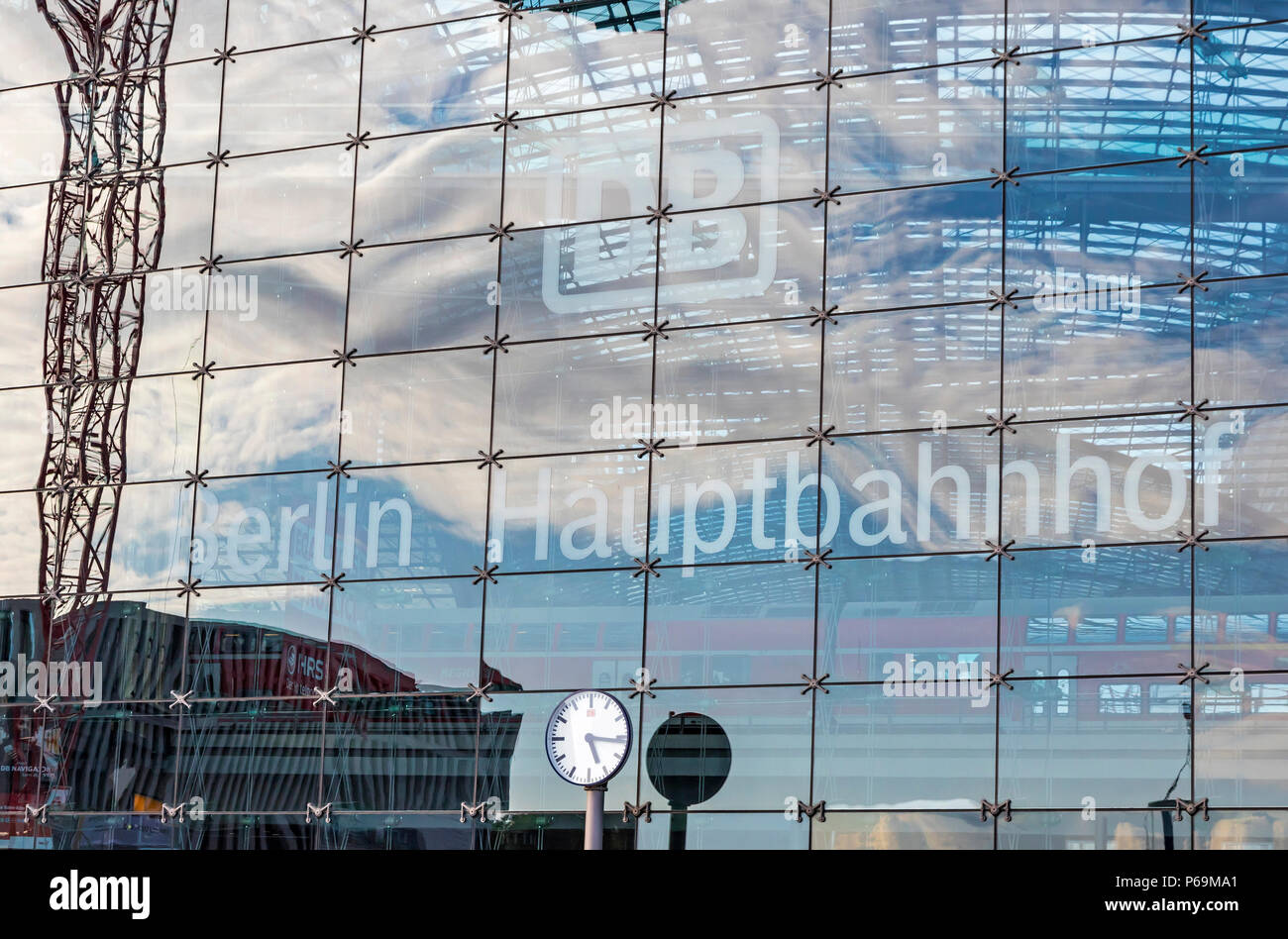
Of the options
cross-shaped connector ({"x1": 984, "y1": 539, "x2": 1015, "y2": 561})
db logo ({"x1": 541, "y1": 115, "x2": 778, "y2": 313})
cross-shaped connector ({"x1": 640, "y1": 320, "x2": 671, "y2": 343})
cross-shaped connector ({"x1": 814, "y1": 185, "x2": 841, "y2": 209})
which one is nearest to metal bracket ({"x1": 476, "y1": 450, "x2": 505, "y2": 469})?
db logo ({"x1": 541, "y1": 115, "x2": 778, "y2": 313})

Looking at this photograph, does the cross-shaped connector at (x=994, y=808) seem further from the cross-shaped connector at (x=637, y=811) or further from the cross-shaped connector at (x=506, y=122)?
the cross-shaped connector at (x=506, y=122)

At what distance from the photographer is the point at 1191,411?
17031 millimetres

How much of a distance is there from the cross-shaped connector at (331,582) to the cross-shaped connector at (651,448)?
4.15 meters

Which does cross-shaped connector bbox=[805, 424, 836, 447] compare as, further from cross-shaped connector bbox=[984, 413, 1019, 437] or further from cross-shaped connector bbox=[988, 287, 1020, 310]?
cross-shaped connector bbox=[988, 287, 1020, 310]

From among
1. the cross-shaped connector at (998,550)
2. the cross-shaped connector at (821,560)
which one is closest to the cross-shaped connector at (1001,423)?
the cross-shaped connector at (998,550)

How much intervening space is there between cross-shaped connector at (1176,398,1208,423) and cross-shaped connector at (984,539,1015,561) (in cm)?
223

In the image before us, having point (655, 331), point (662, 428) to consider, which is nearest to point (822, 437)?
point (662, 428)

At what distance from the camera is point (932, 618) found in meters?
Result: 17.4

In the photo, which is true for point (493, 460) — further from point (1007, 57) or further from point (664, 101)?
point (1007, 57)

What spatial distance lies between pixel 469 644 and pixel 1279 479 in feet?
30.5

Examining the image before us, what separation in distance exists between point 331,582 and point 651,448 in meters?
4.49

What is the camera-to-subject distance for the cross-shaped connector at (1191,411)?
1703 cm

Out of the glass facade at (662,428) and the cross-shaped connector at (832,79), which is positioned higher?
the cross-shaped connector at (832,79)
